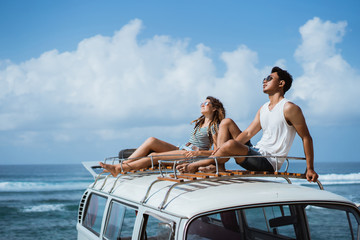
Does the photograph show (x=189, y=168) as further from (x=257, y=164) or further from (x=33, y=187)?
(x=33, y=187)

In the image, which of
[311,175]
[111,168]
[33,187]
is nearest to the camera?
[311,175]

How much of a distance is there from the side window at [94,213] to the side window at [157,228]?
165cm

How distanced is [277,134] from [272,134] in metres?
0.07

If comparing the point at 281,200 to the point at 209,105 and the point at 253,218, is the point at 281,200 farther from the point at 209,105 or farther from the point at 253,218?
the point at 209,105

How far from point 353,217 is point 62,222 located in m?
19.6

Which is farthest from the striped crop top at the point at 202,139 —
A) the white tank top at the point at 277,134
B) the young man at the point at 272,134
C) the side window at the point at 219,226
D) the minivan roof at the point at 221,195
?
the minivan roof at the point at 221,195

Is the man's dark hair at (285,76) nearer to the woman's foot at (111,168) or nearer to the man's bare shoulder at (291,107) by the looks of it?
the man's bare shoulder at (291,107)

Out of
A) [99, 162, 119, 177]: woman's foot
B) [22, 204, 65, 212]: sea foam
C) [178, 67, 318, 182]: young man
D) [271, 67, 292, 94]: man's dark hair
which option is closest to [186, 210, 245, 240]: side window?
[178, 67, 318, 182]: young man

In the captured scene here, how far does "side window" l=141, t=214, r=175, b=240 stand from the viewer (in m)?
3.41

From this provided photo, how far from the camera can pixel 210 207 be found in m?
3.36

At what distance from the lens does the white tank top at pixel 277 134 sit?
515cm

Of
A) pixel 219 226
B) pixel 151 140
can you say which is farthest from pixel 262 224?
pixel 151 140

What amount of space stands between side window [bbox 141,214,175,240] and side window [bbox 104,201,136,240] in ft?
1.42

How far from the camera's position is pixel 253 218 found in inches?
196
